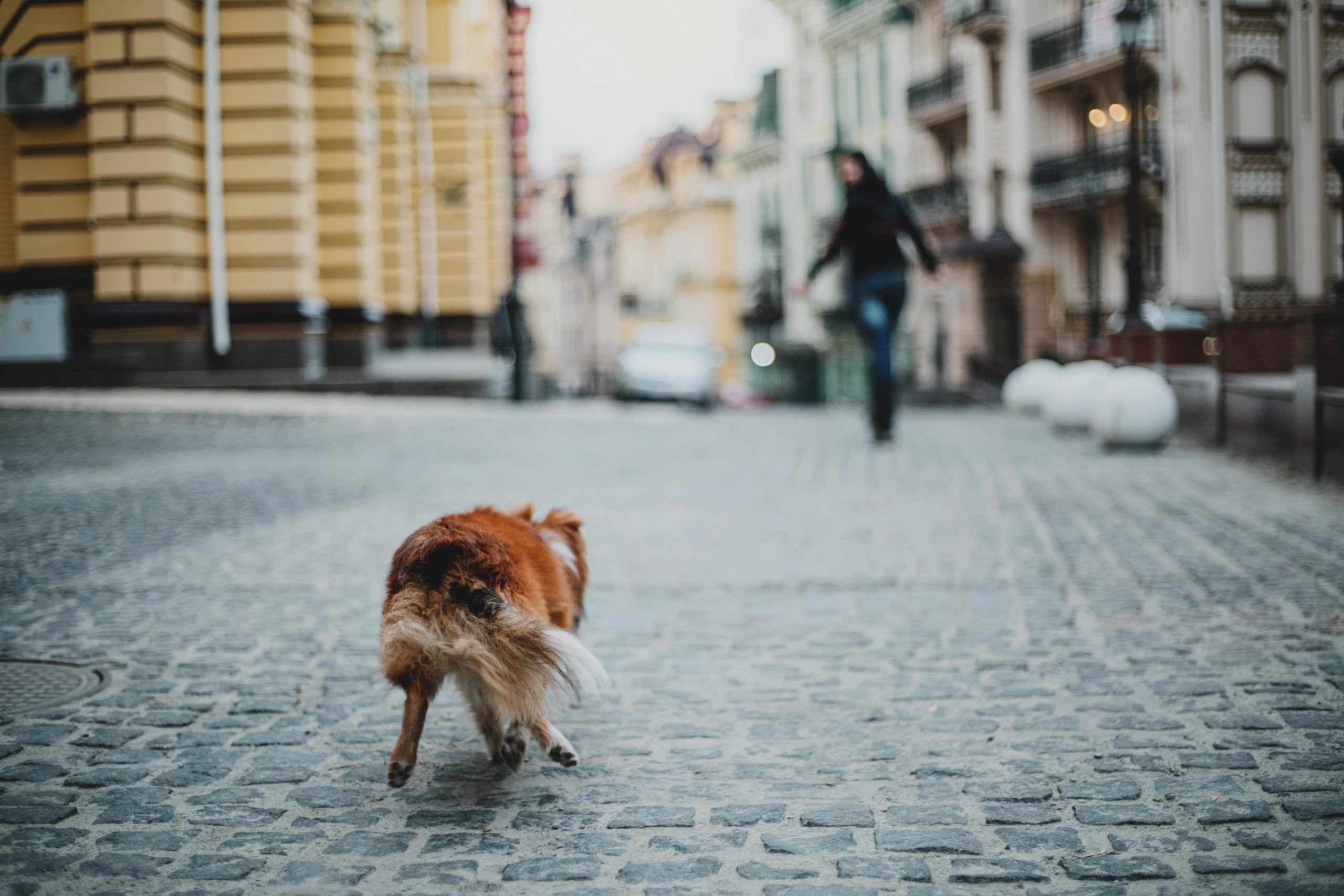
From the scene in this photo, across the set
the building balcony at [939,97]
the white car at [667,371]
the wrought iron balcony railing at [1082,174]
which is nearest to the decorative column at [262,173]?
the white car at [667,371]

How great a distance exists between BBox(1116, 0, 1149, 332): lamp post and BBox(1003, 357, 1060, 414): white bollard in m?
1.30

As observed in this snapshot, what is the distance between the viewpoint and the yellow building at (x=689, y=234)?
7456 cm

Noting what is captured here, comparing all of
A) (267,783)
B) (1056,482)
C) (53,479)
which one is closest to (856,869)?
(267,783)

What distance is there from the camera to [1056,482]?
33.4 ft

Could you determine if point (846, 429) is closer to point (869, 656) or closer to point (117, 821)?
point (869, 656)

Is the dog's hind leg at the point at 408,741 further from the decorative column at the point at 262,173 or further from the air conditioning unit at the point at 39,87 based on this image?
the decorative column at the point at 262,173

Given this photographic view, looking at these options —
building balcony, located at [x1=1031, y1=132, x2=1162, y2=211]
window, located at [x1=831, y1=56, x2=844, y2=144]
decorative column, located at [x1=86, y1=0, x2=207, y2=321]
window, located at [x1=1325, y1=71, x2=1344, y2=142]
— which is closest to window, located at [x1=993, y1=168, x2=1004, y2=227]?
building balcony, located at [x1=1031, y1=132, x2=1162, y2=211]

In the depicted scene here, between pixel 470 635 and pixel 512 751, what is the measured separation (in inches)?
23.7

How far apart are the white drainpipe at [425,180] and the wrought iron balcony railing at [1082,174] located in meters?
17.5

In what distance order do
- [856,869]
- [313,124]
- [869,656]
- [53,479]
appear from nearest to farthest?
[856,869], [869,656], [53,479], [313,124]

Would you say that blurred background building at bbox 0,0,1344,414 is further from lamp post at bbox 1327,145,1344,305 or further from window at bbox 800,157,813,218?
window at bbox 800,157,813,218

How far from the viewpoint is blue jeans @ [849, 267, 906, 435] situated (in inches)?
490

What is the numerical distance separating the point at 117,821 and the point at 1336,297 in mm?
9195

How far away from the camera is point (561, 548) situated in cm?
413
